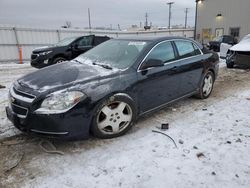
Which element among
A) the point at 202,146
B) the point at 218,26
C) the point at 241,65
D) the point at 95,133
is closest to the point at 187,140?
the point at 202,146

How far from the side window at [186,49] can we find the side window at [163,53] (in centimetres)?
26

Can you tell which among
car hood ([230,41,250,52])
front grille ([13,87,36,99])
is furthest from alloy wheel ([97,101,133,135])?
car hood ([230,41,250,52])

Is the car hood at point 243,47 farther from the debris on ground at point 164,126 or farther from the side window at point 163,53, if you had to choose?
the debris on ground at point 164,126

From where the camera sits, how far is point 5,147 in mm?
3275

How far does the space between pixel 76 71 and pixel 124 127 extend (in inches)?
45.7

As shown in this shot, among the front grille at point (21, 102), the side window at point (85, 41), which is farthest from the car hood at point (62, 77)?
the side window at point (85, 41)

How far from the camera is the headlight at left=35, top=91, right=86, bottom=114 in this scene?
9.62ft

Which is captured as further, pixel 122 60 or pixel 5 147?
pixel 122 60

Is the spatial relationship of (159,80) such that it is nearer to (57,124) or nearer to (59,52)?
(57,124)

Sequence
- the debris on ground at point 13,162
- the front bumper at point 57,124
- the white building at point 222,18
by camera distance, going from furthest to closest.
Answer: the white building at point 222,18 → the front bumper at point 57,124 → the debris on ground at point 13,162

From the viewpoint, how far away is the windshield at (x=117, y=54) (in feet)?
12.6

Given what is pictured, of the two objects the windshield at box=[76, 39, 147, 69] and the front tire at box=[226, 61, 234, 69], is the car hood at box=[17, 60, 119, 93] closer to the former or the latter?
the windshield at box=[76, 39, 147, 69]

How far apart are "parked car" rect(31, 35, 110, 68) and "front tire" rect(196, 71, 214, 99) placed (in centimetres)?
642

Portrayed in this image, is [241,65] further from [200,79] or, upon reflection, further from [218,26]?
[218,26]
